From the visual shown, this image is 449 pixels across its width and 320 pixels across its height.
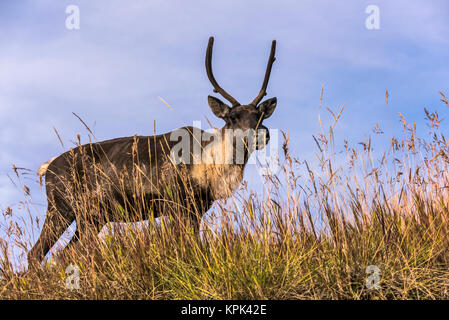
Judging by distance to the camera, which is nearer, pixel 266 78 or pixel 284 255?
pixel 284 255

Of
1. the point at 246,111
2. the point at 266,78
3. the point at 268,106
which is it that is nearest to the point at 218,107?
the point at 246,111

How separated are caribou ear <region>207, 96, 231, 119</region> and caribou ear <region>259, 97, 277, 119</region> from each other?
501 millimetres

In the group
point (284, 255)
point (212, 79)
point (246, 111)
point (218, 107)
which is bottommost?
point (284, 255)

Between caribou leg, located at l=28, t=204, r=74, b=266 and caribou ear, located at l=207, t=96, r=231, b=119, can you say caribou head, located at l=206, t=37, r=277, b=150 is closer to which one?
caribou ear, located at l=207, t=96, r=231, b=119

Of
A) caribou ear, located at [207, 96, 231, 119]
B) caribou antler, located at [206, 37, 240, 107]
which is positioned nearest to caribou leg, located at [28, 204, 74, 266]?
caribou ear, located at [207, 96, 231, 119]

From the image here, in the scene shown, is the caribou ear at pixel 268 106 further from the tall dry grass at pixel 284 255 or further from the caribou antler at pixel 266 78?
the tall dry grass at pixel 284 255

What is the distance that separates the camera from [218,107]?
6.72m

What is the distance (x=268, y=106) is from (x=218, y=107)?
749 mm

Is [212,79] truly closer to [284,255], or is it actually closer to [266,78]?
[266,78]

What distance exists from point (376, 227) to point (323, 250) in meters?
0.59

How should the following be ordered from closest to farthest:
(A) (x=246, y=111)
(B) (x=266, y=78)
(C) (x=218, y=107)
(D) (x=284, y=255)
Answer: (D) (x=284, y=255), (A) (x=246, y=111), (C) (x=218, y=107), (B) (x=266, y=78)

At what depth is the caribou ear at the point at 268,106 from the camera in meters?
6.83

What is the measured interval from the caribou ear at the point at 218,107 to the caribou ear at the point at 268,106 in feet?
1.64

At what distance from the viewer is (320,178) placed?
4.03 meters
